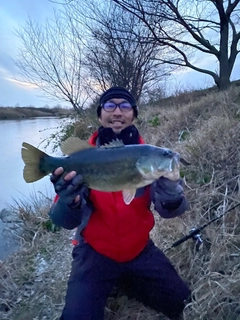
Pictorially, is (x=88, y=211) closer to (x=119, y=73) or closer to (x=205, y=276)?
(x=205, y=276)

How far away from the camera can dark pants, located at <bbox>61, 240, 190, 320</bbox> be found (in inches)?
102

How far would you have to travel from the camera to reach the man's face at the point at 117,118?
9.16 ft

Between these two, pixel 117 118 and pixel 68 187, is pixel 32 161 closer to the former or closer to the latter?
pixel 68 187

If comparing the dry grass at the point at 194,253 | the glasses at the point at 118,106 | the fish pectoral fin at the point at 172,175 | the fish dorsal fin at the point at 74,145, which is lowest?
the dry grass at the point at 194,253

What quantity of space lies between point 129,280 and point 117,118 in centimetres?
129

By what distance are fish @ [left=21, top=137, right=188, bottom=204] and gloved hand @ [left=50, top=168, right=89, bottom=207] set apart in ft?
0.12

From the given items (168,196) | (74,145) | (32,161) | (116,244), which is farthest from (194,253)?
(32,161)

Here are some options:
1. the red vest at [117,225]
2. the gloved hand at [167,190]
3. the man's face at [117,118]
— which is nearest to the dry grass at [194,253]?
the red vest at [117,225]

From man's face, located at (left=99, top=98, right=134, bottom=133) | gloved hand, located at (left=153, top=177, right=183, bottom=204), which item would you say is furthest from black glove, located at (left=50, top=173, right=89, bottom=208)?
man's face, located at (left=99, top=98, right=134, bottom=133)

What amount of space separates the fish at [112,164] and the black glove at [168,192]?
5.9 inches

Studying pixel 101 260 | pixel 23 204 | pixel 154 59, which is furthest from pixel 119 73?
pixel 101 260

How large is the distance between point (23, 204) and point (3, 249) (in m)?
1.29

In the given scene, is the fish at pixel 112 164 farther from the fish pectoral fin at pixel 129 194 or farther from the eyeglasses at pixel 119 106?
the eyeglasses at pixel 119 106

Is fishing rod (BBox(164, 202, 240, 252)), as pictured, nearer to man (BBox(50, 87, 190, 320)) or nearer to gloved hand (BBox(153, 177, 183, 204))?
man (BBox(50, 87, 190, 320))
